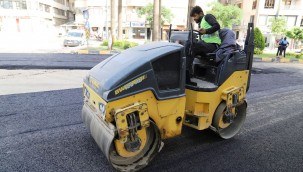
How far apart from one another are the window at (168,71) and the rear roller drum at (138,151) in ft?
1.77

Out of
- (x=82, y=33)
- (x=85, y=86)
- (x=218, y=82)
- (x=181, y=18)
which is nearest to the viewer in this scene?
(x=85, y=86)

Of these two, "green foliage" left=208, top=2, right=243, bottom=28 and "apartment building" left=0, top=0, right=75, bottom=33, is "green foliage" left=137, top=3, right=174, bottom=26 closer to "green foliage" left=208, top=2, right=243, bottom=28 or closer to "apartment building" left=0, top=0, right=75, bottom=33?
"green foliage" left=208, top=2, right=243, bottom=28

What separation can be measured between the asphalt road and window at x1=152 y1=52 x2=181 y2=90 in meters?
1.10

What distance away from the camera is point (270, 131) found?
4.57 metres

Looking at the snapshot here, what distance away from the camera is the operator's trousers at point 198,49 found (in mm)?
Answer: 3754

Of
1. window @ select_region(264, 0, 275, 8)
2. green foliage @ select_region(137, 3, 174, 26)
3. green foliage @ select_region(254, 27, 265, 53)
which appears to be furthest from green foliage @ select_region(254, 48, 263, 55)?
window @ select_region(264, 0, 275, 8)

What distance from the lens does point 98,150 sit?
361 cm

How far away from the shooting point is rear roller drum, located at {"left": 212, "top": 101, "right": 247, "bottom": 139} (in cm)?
381

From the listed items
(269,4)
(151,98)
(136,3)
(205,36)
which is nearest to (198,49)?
(205,36)

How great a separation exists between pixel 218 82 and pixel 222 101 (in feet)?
1.17

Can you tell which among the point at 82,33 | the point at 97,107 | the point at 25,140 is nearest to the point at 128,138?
the point at 97,107

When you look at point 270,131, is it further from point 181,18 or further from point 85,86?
point 181,18

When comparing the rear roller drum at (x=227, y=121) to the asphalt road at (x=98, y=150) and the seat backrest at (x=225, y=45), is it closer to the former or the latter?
the asphalt road at (x=98, y=150)

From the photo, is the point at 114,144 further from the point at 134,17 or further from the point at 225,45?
the point at 134,17
